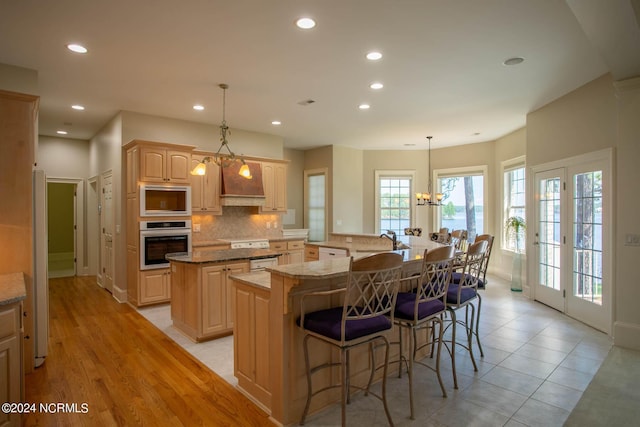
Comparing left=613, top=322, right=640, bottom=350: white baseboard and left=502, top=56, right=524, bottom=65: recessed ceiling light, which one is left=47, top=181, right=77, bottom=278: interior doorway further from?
left=613, top=322, right=640, bottom=350: white baseboard

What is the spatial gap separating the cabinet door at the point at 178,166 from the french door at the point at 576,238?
542 centimetres

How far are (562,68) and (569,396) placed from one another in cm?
331

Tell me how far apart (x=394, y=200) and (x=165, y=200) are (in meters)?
5.54

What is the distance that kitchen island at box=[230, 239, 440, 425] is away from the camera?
224cm

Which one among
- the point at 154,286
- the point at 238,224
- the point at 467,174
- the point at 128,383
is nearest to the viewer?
the point at 128,383

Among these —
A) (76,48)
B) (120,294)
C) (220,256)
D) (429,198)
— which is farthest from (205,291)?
(429,198)

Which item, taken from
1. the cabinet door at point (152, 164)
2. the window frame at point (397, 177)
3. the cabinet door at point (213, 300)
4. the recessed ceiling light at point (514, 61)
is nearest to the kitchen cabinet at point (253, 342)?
the cabinet door at point (213, 300)

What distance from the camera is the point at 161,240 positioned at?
202 inches

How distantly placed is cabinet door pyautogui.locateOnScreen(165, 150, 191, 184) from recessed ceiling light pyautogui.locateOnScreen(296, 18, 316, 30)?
320cm

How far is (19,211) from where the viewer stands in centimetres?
306

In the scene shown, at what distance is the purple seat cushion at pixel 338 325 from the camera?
80.7 inches

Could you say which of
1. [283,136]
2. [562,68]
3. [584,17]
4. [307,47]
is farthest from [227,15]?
[283,136]

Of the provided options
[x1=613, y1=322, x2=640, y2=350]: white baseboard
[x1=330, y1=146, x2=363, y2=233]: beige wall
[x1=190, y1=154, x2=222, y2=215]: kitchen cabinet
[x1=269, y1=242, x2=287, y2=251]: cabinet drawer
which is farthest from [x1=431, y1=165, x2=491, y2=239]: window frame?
[x1=190, y1=154, x2=222, y2=215]: kitchen cabinet

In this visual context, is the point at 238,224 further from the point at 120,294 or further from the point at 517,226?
the point at 517,226
